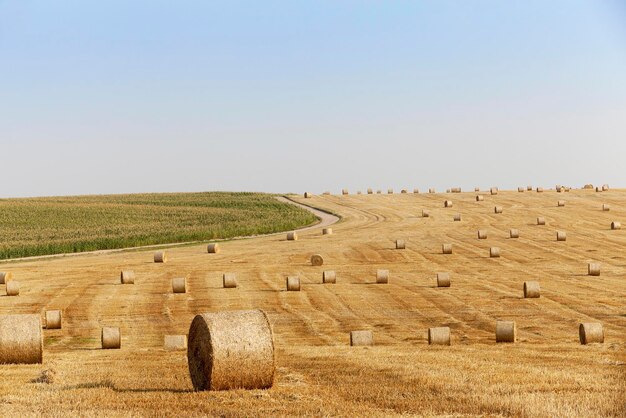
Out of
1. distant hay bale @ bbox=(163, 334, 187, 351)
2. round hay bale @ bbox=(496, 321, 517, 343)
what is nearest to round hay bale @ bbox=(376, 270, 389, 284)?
round hay bale @ bbox=(496, 321, 517, 343)

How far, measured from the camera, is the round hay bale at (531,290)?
3869 centimetres

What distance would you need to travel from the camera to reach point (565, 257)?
53812 mm

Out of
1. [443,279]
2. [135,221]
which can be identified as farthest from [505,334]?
[135,221]

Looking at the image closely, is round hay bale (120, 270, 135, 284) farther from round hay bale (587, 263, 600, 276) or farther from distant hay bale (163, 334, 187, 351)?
round hay bale (587, 263, 600, 276)

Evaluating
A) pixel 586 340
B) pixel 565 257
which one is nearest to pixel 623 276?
pixel 565 257

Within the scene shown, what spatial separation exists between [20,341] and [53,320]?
Result: 11.2 meters

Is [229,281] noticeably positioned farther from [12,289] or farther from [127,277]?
[12,289]

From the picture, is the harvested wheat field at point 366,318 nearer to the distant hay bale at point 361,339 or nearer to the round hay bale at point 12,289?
the distant hay bale at point 361,339

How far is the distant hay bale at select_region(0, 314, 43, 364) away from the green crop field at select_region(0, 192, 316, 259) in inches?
1649

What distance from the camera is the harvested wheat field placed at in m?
17.0

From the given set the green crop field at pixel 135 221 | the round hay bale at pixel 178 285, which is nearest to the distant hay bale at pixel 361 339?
the round hay bale at pixel 178 285

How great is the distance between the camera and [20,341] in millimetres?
22500

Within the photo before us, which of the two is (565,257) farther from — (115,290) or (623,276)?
(115,290)

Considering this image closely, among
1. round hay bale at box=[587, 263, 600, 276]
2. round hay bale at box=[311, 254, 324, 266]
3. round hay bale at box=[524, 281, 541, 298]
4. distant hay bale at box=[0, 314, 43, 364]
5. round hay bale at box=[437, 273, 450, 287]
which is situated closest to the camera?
distant hay bale at box=[0, 314, 43, 364]
